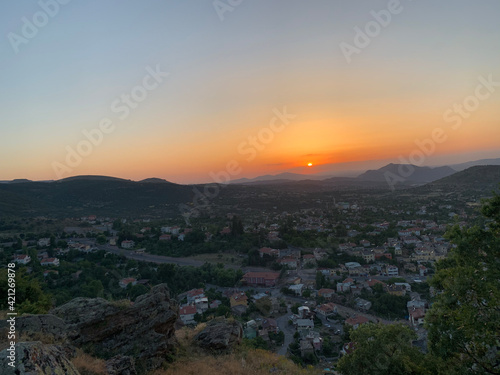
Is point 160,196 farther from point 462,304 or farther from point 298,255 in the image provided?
point 462,304

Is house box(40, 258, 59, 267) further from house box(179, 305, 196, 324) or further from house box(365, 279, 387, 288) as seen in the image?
house box(365, 279, 387, 288)

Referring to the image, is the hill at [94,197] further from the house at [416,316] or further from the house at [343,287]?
the house at [416,316]

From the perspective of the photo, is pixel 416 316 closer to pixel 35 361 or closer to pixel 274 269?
pixel 274 269

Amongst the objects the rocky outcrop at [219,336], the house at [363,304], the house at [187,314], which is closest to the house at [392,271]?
the house at [363,304]

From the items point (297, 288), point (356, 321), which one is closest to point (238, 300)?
point (297, 288)

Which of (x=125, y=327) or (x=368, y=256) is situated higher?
(x=125, y=327)

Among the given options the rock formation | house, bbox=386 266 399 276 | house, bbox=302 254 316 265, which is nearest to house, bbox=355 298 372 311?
house, bbox=386 266 399 276

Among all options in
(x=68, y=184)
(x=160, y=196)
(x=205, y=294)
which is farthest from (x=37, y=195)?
(x=205, y=294)
